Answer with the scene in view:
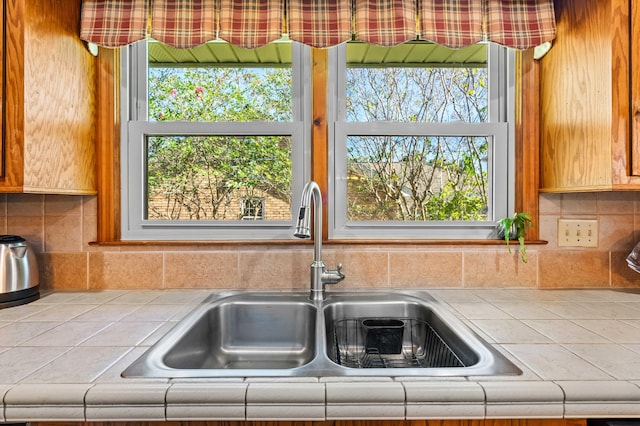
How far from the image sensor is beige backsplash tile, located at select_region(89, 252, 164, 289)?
1.40 m

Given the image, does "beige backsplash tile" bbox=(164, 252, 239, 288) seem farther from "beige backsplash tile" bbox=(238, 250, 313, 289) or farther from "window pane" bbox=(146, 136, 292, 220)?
"window pane" bbox=(146, 136, 292, 220)

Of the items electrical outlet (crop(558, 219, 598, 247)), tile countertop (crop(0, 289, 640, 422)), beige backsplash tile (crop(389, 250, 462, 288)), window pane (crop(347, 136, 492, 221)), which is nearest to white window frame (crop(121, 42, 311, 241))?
window pane (crop(347, 136, 492, 221))

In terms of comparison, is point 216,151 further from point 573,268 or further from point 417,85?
point 573,268

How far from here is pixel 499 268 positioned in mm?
1415

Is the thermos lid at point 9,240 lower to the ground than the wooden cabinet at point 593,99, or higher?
lower

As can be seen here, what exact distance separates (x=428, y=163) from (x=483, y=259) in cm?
44

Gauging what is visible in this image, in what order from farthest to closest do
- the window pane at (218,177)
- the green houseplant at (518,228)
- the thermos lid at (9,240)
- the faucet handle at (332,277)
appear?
the window pane at (218,177), the green houseplant at (518,228), the faucet handle at (332,277), the thermos lid at (9,240)

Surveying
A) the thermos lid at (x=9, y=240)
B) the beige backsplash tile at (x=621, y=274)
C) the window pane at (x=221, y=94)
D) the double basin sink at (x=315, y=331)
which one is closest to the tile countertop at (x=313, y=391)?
the double basin sink at (x=315, y=331)

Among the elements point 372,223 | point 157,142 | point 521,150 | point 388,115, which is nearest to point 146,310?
point 157,142

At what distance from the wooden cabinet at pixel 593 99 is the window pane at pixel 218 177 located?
1.00 m

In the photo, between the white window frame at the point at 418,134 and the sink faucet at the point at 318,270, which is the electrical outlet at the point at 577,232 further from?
the sink faucet at the point at 318,270

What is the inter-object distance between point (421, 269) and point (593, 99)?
2.59 feet

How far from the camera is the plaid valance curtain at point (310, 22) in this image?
4.31 feet

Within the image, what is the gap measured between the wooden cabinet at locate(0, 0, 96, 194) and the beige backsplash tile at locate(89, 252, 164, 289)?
0.87 ft
